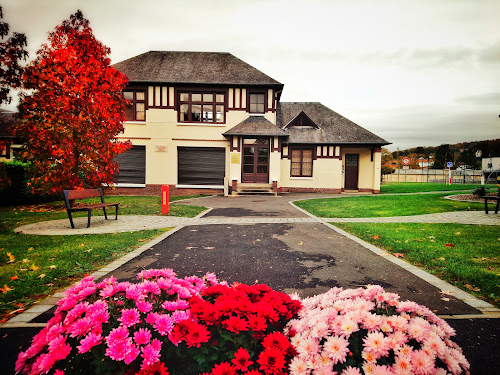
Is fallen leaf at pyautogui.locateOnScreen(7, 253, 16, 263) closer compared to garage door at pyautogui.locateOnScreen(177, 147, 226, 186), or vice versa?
fallen leaf at pyautogui.locateOnScreen(7, 253, 16, 263)

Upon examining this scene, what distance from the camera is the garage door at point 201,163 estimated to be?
69.2 ft

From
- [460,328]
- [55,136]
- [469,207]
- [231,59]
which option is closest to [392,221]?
[469,207]

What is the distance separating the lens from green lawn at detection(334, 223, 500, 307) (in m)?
3.91

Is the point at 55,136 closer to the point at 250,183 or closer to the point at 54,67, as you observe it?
the point at 54,67

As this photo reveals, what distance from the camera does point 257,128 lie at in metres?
20.0

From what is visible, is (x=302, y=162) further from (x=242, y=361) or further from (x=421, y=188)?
(x=242, y=361)

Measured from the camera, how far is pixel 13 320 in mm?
2867

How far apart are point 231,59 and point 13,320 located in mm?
22647

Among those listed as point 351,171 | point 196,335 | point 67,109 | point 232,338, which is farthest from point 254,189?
point 196,335

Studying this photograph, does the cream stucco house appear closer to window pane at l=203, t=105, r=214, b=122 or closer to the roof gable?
window pane at l=203, t=105, r=214, b=122

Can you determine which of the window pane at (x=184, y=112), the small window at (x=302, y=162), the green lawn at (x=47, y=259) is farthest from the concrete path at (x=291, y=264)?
the small window at (x=302, y=162)

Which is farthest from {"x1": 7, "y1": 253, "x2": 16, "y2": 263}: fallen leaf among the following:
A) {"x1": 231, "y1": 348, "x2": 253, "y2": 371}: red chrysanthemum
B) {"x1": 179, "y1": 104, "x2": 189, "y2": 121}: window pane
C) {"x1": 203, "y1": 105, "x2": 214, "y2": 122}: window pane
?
{"x1": 203, "y1": 105, "x2": 214, "y2": 122}: window pane

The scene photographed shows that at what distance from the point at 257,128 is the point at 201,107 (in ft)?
14.6

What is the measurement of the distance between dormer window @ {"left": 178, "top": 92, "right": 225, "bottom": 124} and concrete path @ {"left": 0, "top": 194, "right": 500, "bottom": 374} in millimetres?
13921
